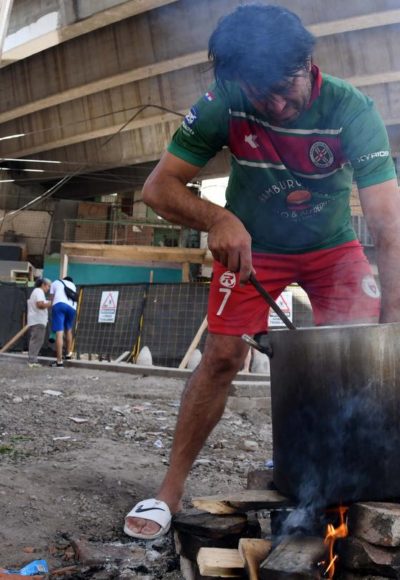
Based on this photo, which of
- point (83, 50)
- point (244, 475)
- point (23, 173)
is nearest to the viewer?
point (244, 475)

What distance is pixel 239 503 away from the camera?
2129 mm

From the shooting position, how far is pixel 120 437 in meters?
4.31

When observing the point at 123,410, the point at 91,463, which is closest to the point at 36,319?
the point at 123,410

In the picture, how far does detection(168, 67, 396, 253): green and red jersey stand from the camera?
7.77 feet

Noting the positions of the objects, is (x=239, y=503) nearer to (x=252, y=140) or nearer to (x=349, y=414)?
(x=349, y=414)

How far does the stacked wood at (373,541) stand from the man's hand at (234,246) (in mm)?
828

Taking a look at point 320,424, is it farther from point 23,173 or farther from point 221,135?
point 23,173

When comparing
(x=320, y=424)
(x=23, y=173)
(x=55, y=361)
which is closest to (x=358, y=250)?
(x=320, y=424)

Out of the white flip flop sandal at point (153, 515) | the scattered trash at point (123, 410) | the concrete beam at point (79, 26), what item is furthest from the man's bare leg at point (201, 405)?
the concrete beam at point (79, 26)

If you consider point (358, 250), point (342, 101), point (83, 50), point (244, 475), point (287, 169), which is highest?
point (83, 50)

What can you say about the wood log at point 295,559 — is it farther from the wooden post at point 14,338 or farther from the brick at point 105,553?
the wooden post at point 14,338

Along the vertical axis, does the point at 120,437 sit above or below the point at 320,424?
below

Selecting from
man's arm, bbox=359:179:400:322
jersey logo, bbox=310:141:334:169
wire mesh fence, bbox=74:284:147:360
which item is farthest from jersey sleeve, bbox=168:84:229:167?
wire mesh fence, bbox=74:284:147:360

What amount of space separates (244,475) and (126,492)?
32.9 inches
